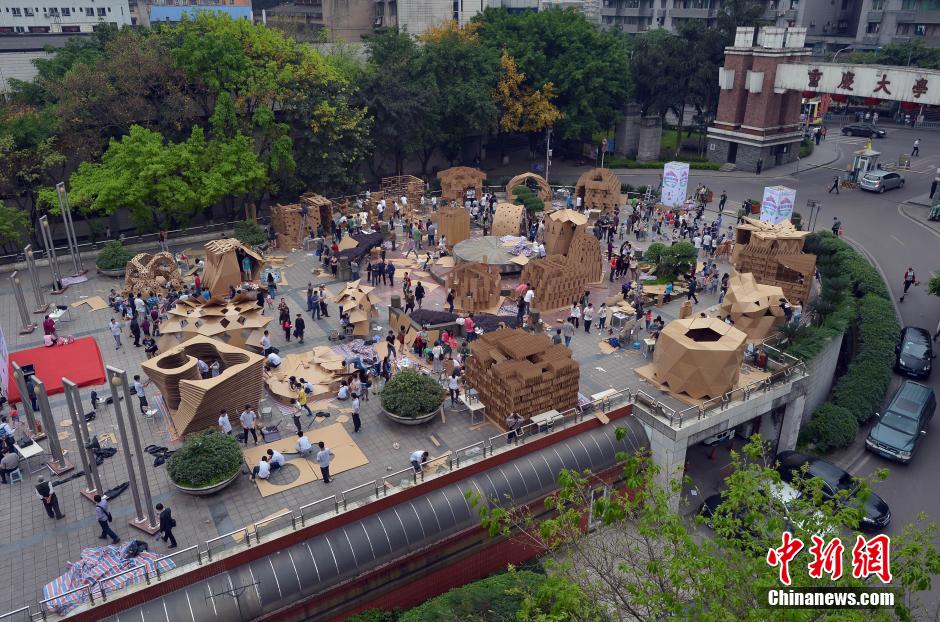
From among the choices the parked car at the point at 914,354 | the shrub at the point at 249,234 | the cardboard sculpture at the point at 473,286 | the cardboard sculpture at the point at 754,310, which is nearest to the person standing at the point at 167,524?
the cardboard sculpture at the point at 473,286

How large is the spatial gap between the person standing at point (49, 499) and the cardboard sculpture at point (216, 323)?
7.73 meters

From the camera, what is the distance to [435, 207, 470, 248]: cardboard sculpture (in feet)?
122

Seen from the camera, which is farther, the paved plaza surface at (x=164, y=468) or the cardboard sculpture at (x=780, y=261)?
the cardboard sculpture at (x=780, y=261)

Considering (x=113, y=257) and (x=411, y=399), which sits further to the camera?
(x=113, y=257)

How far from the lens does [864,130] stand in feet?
234

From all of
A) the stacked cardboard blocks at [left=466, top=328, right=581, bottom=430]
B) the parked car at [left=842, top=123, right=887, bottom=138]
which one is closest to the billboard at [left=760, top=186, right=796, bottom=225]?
the stacked cardboard blocks at [left=466, top=328, right=581, bottom=430]

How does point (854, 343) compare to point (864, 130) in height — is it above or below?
below

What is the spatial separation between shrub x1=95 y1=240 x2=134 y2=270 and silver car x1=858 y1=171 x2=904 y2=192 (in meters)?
49.5

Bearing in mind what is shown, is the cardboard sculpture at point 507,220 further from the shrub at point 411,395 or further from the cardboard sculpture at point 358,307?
the shrub at point 411,395

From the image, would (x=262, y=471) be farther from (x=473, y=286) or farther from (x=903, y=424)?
(x=903, y=424)

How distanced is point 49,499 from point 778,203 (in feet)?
118

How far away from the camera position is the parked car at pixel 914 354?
29.3 meters

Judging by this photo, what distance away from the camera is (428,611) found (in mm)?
16031

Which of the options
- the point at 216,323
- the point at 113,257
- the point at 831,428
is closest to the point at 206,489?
the point at 216,323
